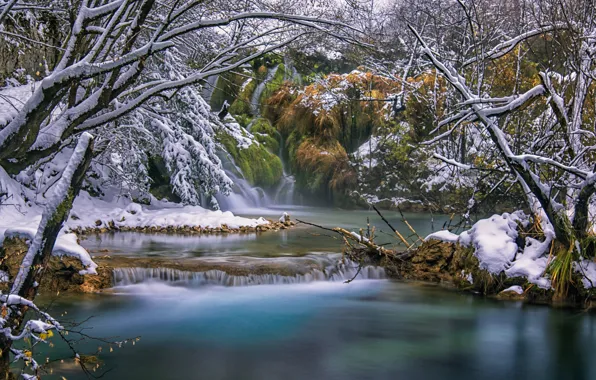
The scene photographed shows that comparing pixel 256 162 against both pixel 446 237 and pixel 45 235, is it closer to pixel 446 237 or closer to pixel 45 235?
pixel 446 237

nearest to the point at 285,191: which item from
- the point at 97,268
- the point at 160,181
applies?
the point at 160,181

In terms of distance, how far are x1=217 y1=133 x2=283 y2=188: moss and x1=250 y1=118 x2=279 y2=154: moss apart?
52 centimetres

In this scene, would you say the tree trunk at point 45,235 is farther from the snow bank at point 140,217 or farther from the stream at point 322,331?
the snow bank at point 140,217

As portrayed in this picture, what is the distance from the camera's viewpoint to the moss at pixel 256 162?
20391 mm

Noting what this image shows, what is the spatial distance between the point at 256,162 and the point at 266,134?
2.13m

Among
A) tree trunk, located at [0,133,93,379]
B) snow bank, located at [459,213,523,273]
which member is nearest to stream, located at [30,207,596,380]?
snow bank, located at [459,213,523,273]

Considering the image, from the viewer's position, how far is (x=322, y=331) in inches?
301

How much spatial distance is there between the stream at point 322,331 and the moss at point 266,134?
39.3 ft

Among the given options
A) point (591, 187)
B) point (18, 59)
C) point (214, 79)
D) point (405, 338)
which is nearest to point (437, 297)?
point (405, 338)

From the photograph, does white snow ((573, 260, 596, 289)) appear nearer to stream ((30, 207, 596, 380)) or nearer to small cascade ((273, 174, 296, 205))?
stream ((30, 207, 596, 380))

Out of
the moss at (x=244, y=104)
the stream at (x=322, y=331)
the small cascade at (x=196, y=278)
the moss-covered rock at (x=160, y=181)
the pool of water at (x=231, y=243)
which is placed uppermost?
the moss at (x=244, y=104)

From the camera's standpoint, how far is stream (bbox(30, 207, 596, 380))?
636 cm

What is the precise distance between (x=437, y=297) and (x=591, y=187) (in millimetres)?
2819

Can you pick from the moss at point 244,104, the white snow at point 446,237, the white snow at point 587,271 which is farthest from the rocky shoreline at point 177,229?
the moss at point 244,104
